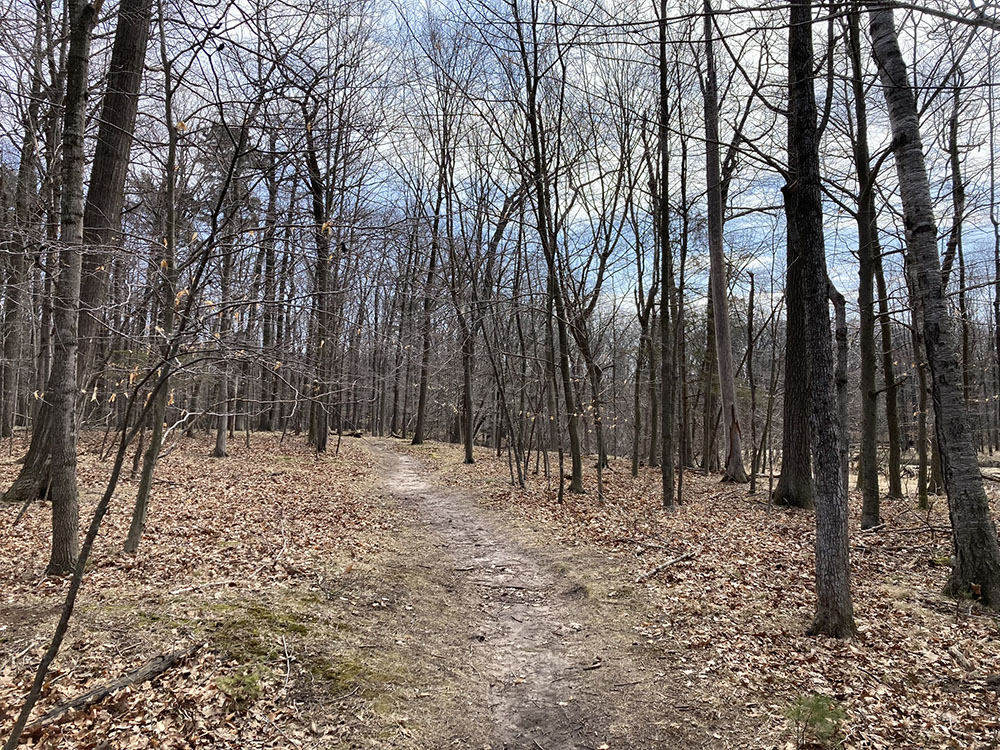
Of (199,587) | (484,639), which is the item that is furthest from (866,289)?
(199,587)

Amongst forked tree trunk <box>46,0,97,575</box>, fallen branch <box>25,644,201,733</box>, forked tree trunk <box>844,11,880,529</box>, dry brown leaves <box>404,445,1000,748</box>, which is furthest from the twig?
forked tree trunk <box>844,11,880,529</box>

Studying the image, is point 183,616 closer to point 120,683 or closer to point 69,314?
point 120,683

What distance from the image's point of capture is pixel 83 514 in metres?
7.07

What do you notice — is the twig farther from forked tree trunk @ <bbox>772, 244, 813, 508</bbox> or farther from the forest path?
forked tree trunk @ <bbox>772, 244, 813, 508</bbox>

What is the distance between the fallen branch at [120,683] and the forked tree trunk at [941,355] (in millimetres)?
6668

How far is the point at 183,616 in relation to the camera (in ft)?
14.5

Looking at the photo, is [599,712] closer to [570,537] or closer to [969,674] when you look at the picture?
[969,674]

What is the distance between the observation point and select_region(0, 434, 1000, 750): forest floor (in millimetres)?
3510

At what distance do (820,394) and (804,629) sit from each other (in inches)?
81.3

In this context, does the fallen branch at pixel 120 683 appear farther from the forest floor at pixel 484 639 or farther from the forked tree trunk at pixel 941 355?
the forked tree trunk at pixel 941 355

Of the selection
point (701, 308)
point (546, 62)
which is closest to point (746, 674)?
point (546, 62)

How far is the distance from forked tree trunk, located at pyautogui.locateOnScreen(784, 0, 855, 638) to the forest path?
66.5 inches

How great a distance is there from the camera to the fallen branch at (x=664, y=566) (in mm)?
6270

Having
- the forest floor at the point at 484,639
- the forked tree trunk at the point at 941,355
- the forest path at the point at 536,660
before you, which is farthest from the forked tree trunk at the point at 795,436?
the forest path at the point at 536,660
